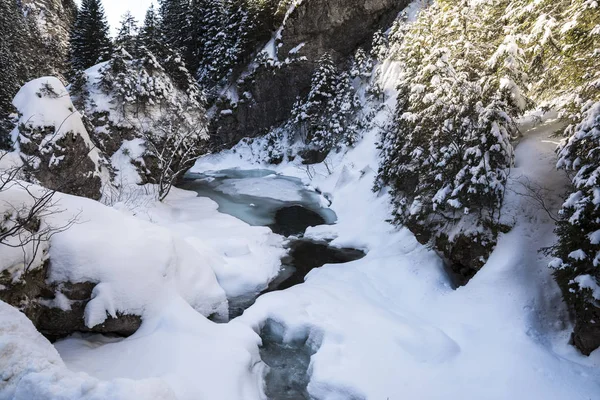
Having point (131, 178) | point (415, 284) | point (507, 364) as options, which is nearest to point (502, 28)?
point (415, 284)

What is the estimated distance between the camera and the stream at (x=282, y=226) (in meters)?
7.51

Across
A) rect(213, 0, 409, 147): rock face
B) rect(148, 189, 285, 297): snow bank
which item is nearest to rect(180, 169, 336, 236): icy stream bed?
rect(148, 189, 285, 297): snow bank

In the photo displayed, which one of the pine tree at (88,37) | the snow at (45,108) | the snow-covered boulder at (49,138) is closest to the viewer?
the snow-covered boulder at (49,138)

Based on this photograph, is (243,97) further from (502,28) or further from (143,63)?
(502,28)

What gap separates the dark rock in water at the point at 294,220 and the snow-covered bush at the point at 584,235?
475 inches

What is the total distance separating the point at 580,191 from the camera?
20.9 feet

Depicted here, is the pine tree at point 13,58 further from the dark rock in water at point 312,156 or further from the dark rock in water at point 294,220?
the dark rock in water at point 312,156

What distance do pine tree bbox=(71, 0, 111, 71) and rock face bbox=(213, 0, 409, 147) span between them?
14682mm

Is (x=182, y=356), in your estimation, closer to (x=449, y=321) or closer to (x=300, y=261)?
(x=449, y=321)

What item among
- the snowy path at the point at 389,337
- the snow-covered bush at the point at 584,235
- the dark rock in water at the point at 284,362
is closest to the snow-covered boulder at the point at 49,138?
the snowy path at the point at 389,337

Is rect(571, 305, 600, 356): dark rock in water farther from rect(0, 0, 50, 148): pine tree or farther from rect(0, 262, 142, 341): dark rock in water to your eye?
rect(0, 0, 50, 148): pine tree

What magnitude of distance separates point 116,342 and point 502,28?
45.3 feet

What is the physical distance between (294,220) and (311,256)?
18.1 ft

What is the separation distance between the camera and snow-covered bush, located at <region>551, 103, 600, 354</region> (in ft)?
19.7
